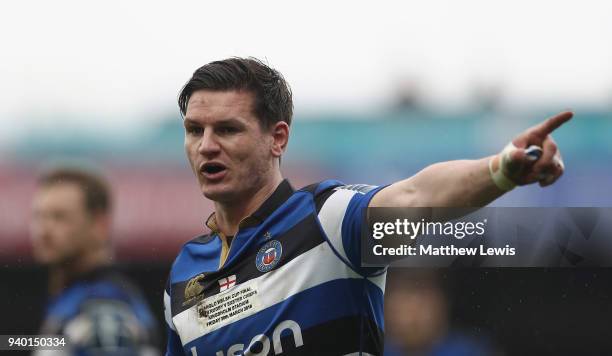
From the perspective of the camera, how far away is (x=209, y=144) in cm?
238

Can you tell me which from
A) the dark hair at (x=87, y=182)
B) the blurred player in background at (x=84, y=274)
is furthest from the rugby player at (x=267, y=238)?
the dark hair at (x=87, y=182)

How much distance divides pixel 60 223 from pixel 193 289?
1117 mm

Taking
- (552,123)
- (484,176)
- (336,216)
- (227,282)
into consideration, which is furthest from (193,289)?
(552,123)

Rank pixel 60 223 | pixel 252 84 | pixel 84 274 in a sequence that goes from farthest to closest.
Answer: pixel 84 274, pixel 60 223, pixel 252 84

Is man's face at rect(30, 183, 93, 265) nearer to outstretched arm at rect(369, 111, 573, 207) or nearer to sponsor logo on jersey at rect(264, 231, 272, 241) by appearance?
sponsor logo on jersey at rect(264, 231, 272, 241)

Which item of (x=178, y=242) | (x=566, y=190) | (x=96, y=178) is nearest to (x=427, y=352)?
(x=566, y=190)

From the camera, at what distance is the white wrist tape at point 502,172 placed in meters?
1.71

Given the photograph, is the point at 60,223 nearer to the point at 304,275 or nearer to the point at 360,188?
the point at 304,275

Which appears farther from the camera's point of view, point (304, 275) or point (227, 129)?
point (227, 129)

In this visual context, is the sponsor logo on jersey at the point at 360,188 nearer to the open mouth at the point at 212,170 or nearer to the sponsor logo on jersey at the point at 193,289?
the open mouth at the point at 212,170

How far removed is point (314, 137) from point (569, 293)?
1736 mm

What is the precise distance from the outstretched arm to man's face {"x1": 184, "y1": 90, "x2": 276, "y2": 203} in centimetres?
51

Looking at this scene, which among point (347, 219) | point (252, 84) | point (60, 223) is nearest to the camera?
point (347, 219)

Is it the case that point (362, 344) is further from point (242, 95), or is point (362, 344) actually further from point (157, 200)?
point (157, 200)
